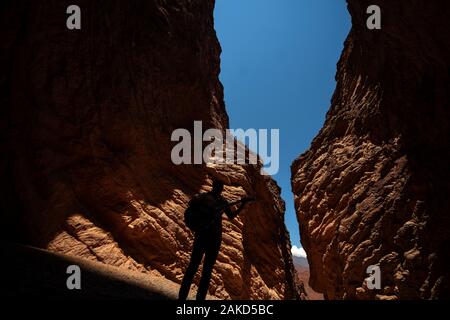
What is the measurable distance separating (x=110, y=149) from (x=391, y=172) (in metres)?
10.1

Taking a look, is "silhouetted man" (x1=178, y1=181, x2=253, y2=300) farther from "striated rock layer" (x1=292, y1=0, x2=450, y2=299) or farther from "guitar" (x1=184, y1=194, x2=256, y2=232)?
"striated rock layer" (x1=292, y1=0, x2=450, y2=299)

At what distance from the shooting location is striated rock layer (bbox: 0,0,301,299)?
10789 millimetres

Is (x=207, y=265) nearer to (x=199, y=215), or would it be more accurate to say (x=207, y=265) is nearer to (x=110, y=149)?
(x=199, y=215)

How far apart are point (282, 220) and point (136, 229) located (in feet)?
29.7

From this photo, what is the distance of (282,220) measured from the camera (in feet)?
59.1

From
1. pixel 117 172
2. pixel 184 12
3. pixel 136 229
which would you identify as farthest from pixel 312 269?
pixel 184 12

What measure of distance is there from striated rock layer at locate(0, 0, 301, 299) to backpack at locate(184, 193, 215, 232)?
6.03 m

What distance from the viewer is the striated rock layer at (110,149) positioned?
1079 centimetres

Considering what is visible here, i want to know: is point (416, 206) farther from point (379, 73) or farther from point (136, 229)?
point (136, 229)

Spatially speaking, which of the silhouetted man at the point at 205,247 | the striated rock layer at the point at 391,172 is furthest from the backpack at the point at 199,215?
the striated rock layer at the point at 391,172

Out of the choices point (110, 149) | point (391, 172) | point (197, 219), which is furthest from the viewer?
point (110, 149)

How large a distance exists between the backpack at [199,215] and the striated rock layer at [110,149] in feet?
19.8

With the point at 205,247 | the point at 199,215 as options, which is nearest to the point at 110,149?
the point at 199,215

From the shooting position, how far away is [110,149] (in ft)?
41.1
